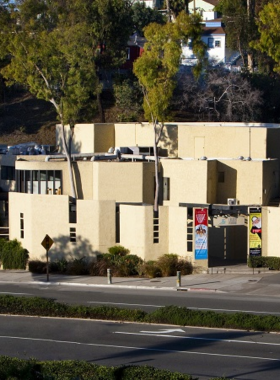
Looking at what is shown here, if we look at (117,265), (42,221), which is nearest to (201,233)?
(117,265)

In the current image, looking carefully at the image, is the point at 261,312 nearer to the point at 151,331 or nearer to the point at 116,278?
the point at 151,331

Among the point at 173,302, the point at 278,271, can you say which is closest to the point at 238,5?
the point at 278,271

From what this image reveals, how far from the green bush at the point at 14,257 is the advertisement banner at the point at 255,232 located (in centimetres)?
1098

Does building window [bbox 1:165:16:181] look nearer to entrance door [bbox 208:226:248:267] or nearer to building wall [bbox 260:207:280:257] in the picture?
entrance door [bbox 208:226:248:267]

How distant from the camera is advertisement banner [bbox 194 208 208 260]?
120 ft

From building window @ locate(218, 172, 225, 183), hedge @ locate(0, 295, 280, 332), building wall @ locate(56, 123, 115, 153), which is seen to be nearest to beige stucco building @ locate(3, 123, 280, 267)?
building window @ locate(218, 172, 225, 183)

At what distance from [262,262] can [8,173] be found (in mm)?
17513

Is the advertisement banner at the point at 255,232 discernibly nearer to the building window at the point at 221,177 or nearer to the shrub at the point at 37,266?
the building window at the point at 221,177

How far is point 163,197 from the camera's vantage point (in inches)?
1647

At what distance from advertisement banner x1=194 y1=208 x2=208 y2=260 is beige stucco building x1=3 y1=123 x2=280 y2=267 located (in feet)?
0.30

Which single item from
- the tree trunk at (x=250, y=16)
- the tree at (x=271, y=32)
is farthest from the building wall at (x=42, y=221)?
the tree trunk at (x=250, y=16)

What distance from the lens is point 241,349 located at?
2241 centimetres

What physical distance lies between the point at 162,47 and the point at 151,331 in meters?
18.9

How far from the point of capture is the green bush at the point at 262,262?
1427 inches
